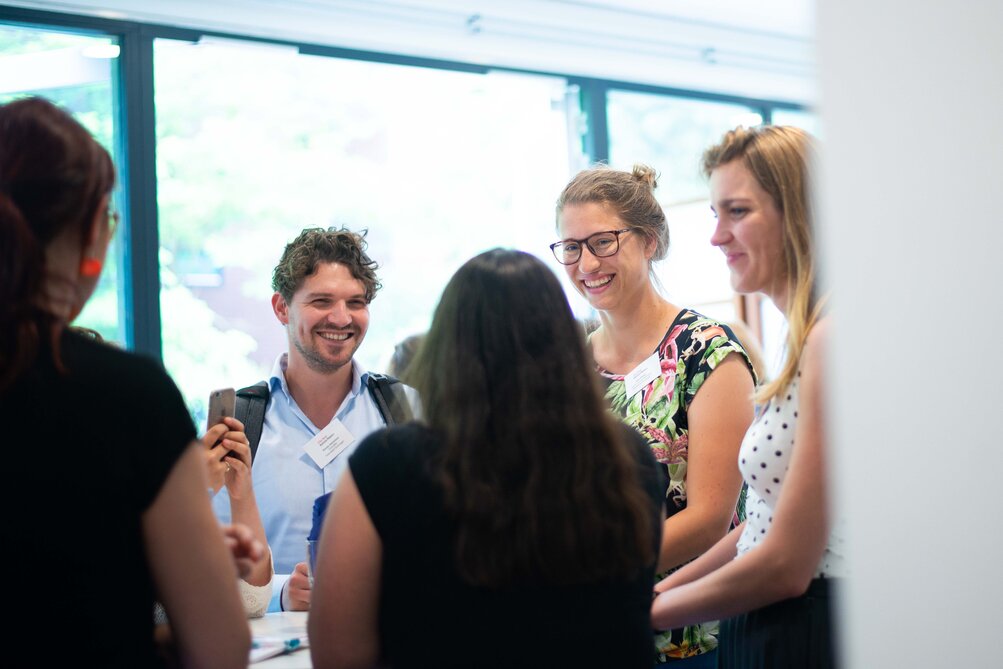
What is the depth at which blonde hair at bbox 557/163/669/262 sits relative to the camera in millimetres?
2482

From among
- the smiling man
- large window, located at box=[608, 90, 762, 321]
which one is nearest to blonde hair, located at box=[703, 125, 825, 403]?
the smiling man

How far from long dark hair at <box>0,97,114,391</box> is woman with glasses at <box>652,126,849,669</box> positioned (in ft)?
3.76

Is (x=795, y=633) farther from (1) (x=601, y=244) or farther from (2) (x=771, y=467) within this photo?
(1) (x=601, y=244)

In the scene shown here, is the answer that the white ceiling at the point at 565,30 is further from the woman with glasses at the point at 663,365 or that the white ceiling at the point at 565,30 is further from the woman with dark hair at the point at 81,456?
the woman with dark hair at the point at 81,456

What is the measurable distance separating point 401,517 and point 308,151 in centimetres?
392

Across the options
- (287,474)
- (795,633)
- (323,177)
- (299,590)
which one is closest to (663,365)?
(795,633)

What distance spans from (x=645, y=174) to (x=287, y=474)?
1.34 metres

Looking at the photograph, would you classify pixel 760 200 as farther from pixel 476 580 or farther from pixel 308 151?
pixel 308 151

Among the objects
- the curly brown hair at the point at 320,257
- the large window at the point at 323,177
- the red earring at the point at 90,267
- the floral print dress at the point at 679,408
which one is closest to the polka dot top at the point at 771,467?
the floral print dress at the point at 679,408

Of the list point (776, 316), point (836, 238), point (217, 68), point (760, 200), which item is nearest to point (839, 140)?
point (836, 238)

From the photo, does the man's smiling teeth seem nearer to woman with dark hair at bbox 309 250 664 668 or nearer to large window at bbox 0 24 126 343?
woman with dark hair at bbox 309 250 664 668

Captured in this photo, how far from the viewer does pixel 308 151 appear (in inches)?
195

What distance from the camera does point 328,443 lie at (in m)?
2.88

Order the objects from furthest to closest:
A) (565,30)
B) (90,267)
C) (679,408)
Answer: (565,30), (679,408), (90,267)
